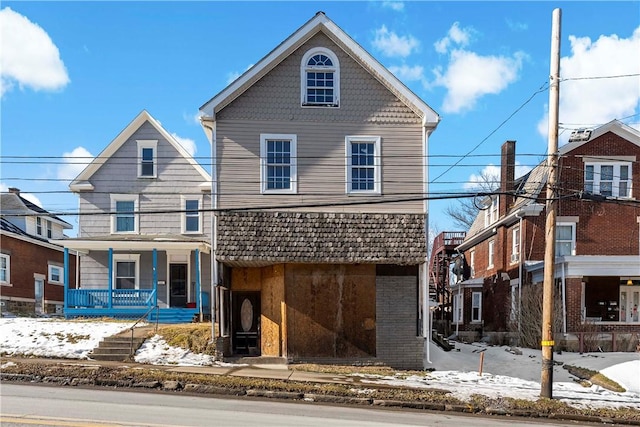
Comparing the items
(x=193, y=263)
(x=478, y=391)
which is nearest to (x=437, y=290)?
(x=193, y=263)

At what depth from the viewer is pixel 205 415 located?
9.40m

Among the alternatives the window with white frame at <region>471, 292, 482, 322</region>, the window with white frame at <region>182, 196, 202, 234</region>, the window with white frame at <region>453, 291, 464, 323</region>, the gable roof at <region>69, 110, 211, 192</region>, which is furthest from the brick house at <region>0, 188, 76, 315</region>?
the window with white frame at <region>471, 292, 482, 322</region>

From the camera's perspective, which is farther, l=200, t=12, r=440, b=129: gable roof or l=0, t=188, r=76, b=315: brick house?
l=0, t=188, r=76, b=315: brick house

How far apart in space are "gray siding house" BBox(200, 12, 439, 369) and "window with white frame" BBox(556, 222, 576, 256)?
11194mm

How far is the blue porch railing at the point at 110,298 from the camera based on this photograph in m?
22.3

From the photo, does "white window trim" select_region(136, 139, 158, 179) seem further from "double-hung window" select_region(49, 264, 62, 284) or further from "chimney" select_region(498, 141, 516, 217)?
"chimney" select_region(498, 141, 516, 217)

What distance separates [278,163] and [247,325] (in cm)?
545

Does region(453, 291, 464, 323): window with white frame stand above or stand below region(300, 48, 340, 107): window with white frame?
below

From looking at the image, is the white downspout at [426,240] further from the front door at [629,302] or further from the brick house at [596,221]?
the front door at [629,302]

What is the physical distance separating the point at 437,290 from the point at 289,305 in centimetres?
2417

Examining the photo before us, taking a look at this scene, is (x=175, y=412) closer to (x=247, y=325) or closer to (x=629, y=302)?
(x=247, y=325)

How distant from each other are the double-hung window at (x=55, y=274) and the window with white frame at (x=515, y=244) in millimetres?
27291

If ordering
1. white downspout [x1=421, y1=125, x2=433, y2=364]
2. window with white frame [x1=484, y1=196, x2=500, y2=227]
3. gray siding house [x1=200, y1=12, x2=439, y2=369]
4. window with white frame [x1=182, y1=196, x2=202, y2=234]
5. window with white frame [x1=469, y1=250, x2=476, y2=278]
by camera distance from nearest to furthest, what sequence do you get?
1. gray siding house [x1=200, y1=12, x2=439, y2=369]
2. white downspout [x1=421, y1=125, x2=433, y2=364]
3. window with white frame [x1=182, y1=196, x2=202, y2=234]
4. window with white frame [x1=484, y1=196, x2=500, y2=227]
5. window with white frame [x1=469, y1=250, x2=476, y2=278]

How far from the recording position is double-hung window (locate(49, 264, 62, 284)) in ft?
110
